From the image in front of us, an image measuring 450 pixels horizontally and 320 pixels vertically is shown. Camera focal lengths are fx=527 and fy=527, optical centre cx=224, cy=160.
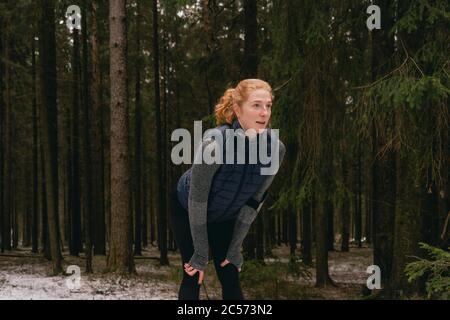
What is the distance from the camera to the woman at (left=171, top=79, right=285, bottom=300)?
2.25 m

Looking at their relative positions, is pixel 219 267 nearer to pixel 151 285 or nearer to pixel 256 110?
pixel 256 110

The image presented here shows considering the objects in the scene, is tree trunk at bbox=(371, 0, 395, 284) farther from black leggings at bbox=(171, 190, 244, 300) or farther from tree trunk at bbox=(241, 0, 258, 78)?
black leggings at bbox=(171, 190, 244, 300)

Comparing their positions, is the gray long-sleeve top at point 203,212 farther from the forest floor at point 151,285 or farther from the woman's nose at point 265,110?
the forest floor at point 151,285

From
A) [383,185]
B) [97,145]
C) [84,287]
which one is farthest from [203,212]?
[97,145]

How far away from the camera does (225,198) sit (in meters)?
2.31

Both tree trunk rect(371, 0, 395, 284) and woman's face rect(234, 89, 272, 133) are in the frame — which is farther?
tree trunk rect(371, 0, 395, 284)

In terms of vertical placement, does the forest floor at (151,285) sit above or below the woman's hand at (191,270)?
below

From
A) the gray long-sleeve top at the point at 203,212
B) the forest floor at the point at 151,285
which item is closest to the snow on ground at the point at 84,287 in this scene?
the forest floor at the point at 151,285

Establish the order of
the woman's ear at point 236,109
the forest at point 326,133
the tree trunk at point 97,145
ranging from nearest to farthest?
the woman's ear at point 236,109 → the forest at point 326,133 → the tree trunk at point 97,145

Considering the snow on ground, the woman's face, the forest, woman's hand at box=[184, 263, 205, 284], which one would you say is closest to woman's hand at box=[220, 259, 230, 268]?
woman's hand at box=[184, 263, 205, 284]

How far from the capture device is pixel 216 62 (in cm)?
1647

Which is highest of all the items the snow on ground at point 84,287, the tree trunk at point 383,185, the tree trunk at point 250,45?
the tree trunk at point 250,45

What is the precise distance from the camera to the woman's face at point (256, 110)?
2297mm
